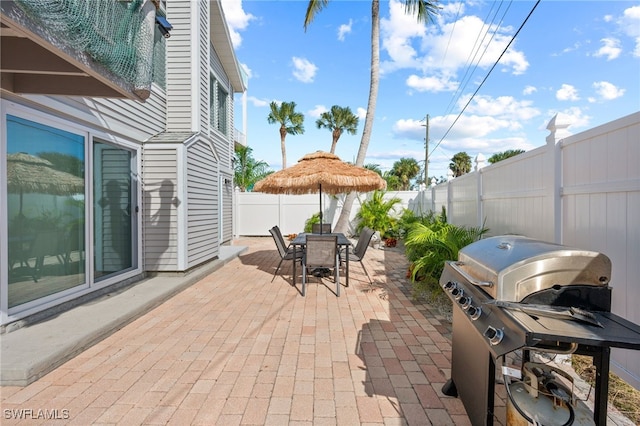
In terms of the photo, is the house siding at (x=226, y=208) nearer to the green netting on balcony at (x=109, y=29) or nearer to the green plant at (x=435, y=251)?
the green netting on balcony at (x=109, y=29)

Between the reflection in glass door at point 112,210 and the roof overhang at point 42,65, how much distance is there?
1108 millimetres

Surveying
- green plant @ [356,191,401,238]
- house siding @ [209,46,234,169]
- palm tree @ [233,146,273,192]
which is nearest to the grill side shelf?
house siding @ [209,46,234,169]

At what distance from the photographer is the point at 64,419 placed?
2.09 metres

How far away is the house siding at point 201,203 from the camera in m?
5.88

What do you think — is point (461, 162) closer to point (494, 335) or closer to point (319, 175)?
point (319, 175)

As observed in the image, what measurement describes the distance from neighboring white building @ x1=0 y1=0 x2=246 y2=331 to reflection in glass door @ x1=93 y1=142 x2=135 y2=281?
0.08 ft

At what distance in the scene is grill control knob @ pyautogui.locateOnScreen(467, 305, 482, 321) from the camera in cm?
163

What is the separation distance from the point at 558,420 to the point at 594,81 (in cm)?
937

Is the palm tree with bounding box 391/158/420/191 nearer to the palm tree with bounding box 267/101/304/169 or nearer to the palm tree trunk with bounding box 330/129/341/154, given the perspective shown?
the palm tree trunk with bounding box 330/129/341/154

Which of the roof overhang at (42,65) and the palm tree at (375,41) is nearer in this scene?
the roof overhang at (42,65)

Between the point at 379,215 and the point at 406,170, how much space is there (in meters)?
29.7

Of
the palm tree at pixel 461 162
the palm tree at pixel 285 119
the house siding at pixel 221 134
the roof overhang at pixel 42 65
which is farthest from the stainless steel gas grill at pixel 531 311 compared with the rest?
the palm tree at pixel 461 162

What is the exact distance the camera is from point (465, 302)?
184cm

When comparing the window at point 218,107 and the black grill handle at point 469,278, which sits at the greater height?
the window at point 218,107
